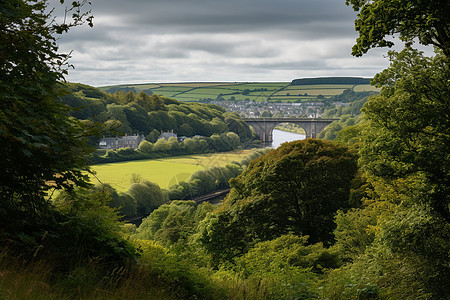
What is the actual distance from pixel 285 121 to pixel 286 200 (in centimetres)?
14603

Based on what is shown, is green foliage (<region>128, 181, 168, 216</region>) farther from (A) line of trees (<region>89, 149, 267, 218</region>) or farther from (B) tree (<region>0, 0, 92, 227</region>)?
(B) tree (<region>0, 0, 92, 227</region>)

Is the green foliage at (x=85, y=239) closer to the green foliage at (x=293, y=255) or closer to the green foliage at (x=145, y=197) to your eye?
the green foliage at (x=293, y=255)

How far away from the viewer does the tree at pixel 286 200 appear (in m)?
24.8

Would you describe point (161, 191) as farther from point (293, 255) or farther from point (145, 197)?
point (293, 255)

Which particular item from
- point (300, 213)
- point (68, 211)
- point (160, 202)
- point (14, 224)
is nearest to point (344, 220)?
point (300, 213)

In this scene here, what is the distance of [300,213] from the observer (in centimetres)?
2620

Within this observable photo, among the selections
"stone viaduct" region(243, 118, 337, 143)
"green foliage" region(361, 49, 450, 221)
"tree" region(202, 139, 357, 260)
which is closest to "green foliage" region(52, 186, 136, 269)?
"green foliage" region(361, 49, 450, 221)

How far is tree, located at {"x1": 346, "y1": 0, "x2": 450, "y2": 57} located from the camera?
1077 cm

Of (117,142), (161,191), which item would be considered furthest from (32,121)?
(117,142)

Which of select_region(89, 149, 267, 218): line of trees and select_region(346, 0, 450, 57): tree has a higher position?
select_region(346, 0, 450, 57): tree

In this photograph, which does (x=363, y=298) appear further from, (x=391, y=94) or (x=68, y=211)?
(x=391, y=94)

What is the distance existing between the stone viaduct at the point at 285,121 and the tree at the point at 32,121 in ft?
525

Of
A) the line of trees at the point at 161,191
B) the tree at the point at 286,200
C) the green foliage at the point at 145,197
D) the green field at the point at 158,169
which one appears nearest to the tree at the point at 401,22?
the tree at the point at 286,200

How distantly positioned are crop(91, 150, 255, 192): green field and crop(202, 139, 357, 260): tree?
157 feet
